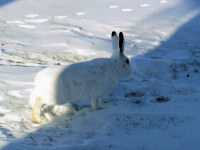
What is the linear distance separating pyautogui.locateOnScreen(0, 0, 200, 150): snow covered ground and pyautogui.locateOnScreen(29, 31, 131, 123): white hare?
1.12ft

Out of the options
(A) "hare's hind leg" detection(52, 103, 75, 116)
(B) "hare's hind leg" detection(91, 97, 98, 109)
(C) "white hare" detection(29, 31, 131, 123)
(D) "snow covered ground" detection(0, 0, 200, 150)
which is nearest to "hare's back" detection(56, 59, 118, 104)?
(C) "white hare" detection(29, 31, 131, 123)

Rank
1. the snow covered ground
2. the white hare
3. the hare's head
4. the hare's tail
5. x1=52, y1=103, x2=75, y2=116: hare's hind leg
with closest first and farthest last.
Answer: the snow covered ground < the white hare < the hare's tail < x1=52, y1=103, x2=75, y2=116: hare's hind leg < the hare's head

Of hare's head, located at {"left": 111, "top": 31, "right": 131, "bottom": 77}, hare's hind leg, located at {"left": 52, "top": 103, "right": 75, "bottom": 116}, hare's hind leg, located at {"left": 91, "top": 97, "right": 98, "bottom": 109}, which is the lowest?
hare's hind leg, located at {"left": 52, "top": 103, "right": 75, "bottom": 116}

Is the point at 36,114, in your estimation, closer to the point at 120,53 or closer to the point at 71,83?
the point at 71,83

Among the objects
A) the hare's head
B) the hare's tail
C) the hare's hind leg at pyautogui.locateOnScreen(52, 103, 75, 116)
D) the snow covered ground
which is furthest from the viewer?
the hare's head

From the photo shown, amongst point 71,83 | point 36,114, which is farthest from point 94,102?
point 36,114

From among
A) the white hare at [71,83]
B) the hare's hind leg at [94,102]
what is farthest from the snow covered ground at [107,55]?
the white hare at [71,83]

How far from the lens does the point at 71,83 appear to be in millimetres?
3455

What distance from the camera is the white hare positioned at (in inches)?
133

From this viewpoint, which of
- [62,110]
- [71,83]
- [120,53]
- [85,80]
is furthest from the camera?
[120,53]

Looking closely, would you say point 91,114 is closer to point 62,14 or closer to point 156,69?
point 156,69

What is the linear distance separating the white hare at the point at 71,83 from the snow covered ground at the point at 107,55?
341 mm

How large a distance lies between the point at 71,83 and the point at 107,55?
3.05m

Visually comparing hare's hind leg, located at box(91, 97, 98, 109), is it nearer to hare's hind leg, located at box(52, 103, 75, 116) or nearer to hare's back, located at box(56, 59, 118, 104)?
hare's back, located at box(56, 59, 118, 104)
